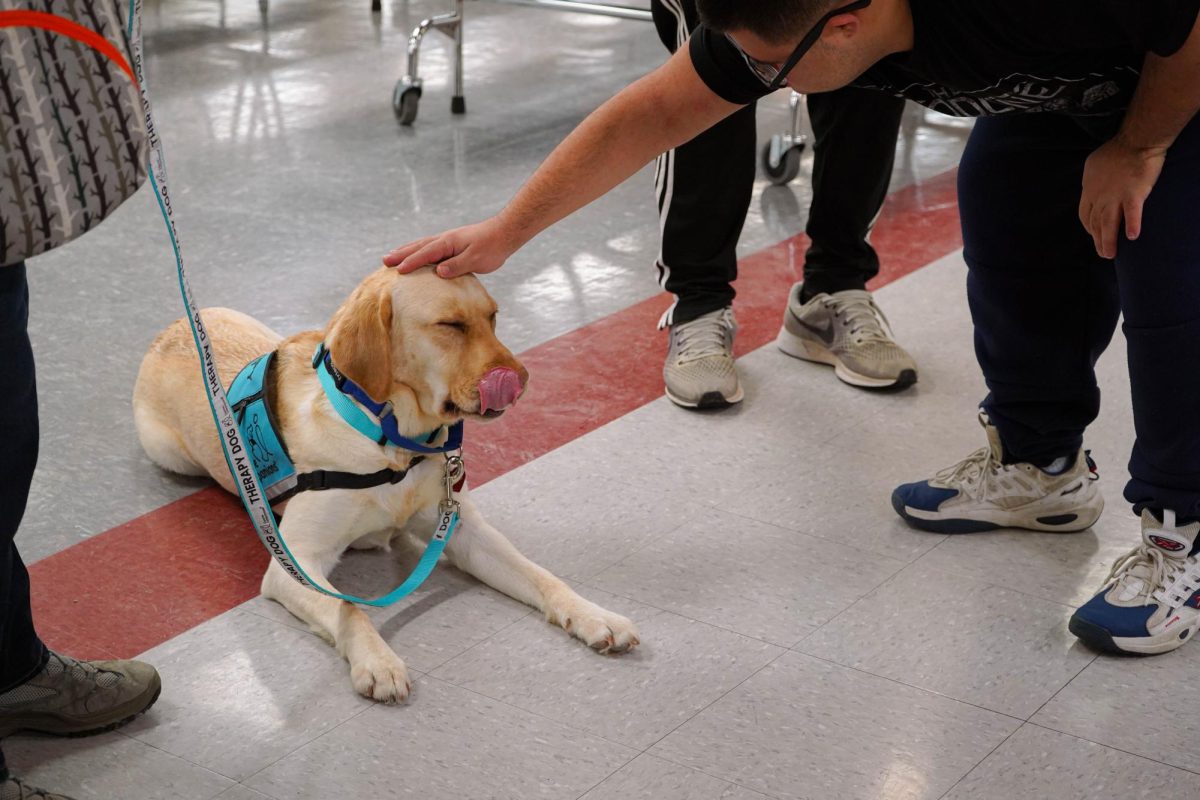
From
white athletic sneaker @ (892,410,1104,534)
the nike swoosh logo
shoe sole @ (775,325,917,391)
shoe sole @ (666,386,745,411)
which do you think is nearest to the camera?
white athletic sneaker @ (892,410,1104,534)

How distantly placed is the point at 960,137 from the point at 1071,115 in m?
3.46

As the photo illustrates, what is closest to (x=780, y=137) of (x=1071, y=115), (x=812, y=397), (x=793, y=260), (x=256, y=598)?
(x=793, y=260)

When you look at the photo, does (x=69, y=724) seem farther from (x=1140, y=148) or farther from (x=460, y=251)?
(x=1140, y=148)

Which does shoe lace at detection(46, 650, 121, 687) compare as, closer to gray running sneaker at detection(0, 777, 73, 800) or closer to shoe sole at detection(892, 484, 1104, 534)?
gray running sneaker at detection(0, 777, 73, 800)

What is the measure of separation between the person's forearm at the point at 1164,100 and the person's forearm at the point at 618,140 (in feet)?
1.90

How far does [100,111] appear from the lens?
1.33m

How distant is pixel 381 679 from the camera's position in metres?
1.94

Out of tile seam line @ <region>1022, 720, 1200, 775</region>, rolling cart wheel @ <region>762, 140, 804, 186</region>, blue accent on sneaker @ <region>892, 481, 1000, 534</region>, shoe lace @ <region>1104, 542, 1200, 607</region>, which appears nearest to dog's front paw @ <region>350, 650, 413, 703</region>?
tile seam line @ <region>1022, 720, 1200, 775</region>

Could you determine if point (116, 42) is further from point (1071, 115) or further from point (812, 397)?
point (812, 397)

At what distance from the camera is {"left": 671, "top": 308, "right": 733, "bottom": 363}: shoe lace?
302 centimetres

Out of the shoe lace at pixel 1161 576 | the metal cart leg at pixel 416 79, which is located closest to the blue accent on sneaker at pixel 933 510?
the shoe lace at pixel 1161 576

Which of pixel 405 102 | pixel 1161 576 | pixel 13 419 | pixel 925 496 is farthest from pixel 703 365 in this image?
pixel 405 102

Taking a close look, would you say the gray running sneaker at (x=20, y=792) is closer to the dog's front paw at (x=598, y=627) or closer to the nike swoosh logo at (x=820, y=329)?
the dog's front paw at (x=598, y=627)

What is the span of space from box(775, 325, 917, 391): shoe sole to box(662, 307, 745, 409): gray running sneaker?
217mm
